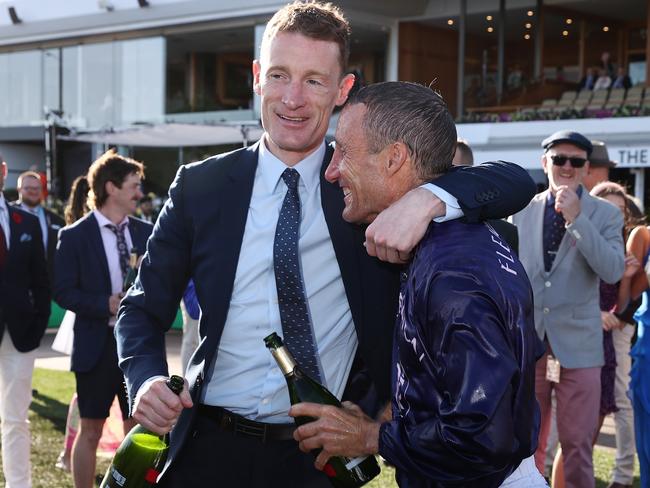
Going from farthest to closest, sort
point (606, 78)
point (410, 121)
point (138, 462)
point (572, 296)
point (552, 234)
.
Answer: point (606, 78) < point (552, 234) < point (572, 296) < point (138, 462) < point (410, 121)

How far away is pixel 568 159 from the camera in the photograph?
4.96 m

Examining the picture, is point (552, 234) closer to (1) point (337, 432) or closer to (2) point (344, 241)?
(2) point (344, 241)

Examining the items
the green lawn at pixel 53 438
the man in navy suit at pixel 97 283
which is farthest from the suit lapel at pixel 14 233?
the green lawn at pixel 53 438

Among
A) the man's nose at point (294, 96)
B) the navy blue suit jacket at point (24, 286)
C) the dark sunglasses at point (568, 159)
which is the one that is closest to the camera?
the man's nose at point (294, 96)

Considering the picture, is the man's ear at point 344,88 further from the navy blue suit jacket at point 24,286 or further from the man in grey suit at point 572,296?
the navy blue suit jacket at point 24,286

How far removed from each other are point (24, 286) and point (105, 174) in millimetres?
905

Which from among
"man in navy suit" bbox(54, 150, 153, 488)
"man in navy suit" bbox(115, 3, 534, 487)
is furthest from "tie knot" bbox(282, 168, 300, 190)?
"man in navy suit" bbox(54, 150, 153, 488)

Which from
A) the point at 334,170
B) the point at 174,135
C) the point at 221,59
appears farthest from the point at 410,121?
the point at 221,59

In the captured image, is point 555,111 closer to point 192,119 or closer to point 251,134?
point 251,134

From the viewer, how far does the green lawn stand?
5.89 m

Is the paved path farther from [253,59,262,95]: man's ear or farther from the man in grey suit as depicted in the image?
[253,59,262,95]: man's ear

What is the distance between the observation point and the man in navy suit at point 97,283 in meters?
5.00

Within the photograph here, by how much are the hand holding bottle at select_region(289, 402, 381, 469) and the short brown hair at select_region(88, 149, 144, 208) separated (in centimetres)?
377

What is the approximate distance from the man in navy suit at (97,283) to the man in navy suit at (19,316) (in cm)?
42
